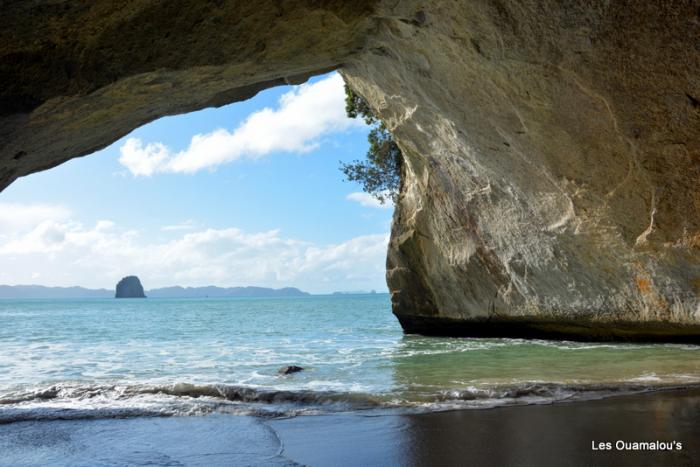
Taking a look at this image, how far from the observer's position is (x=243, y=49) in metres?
5.74

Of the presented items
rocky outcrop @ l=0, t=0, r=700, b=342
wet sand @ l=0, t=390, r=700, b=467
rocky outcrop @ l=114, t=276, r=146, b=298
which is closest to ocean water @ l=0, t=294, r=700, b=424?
wet sand @ l=0, t=390, r=700, b=467

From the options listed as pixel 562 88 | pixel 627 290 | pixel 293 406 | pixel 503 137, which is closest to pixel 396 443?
pixel 293 406

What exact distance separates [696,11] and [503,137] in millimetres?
3054

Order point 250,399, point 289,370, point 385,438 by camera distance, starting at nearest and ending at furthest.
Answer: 1. point 385,438
2. point 250,399
3. point 289,370

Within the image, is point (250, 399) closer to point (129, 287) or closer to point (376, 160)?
point (376, 160)

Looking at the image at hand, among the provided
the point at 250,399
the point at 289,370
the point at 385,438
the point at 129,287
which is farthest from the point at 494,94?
the point at 129,287

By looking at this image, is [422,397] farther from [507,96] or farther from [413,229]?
[413,229]

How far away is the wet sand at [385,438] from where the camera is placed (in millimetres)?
4344

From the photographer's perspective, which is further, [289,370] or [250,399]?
[289,370]

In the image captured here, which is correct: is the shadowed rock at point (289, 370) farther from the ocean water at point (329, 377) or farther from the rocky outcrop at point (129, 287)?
the rocky outcrop at point (129, 287)

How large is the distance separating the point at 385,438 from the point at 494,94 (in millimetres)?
4469

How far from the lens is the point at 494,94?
296 inches

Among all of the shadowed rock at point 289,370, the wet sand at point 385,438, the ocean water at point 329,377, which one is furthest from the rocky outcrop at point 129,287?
the wet sand at point 385,438

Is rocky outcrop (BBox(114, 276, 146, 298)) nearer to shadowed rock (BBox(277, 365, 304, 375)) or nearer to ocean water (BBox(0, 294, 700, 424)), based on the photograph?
ocean water (BBox(0, 294, 700, 424))
